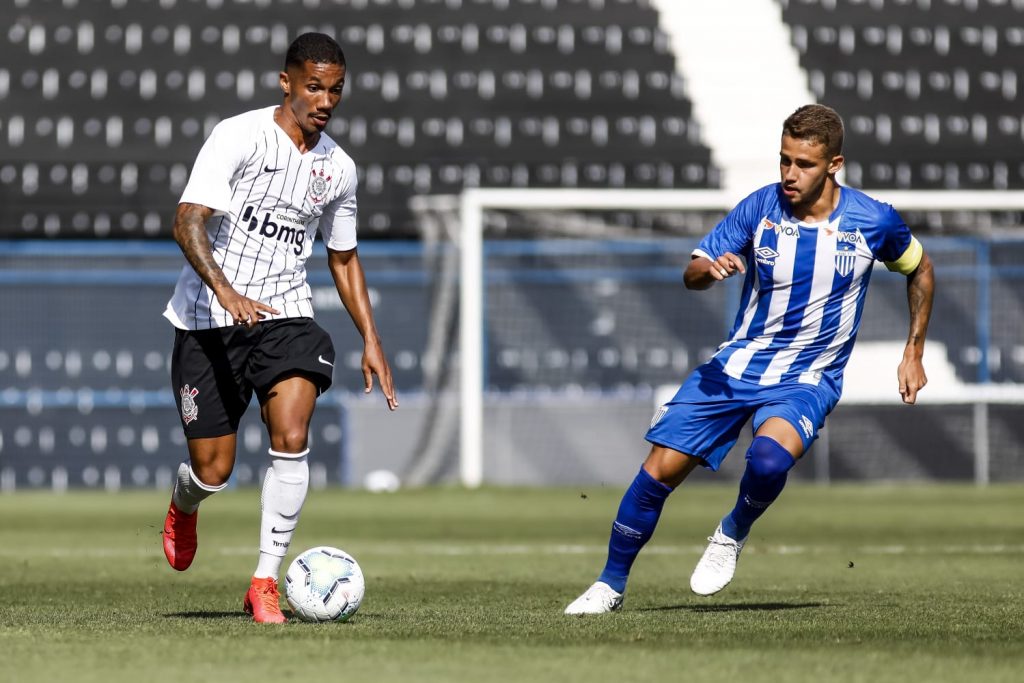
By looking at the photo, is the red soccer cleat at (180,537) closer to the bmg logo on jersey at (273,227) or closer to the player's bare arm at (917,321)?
the bmg logo on jersey at (273,227)

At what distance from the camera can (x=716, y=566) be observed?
19.6 ft

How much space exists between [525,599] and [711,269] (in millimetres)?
1620

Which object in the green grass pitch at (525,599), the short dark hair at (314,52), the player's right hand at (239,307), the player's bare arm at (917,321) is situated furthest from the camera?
the player's bare arm at (917,321)

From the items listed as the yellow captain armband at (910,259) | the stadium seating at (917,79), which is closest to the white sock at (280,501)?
the yellow captain armband at (910,259)

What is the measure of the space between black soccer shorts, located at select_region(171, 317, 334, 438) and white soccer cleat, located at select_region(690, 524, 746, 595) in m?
1.43

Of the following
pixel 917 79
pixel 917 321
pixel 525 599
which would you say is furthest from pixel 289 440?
pixel 917 79

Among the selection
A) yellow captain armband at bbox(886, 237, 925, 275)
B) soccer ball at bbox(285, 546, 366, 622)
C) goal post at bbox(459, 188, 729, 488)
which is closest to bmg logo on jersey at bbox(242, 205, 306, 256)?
soccer ball at bbox(285, 546, 366, 622)

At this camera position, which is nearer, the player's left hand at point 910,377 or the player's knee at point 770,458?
the player's knee at point 770,458

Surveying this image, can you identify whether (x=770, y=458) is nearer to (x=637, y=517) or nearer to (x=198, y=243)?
(x=637, y=517)

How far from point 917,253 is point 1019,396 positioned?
10.5 meters

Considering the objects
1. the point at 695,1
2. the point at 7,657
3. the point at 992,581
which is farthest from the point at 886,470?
the point at 7,657

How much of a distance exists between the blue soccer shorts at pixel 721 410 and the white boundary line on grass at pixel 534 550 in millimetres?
3344

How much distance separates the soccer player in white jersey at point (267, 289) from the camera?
5.55m

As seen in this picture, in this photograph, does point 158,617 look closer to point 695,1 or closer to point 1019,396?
point 1019,396
